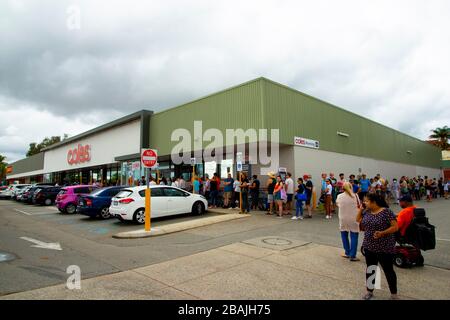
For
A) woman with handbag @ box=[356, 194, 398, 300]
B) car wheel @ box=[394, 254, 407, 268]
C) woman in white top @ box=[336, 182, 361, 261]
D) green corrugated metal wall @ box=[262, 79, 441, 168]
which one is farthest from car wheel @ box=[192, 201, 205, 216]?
woman with handbag @ box=[356, 194, 398, 300]

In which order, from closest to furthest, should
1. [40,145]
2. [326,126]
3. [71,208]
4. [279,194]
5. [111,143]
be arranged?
[279,194] < [71,208] < [326,126] < [111,143] < [40,145]

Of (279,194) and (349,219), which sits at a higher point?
(279,194)

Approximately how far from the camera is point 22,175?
6153cm

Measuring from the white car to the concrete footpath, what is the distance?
5.58m

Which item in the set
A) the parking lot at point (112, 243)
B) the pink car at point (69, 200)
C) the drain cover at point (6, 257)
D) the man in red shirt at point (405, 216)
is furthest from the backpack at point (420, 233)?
the pink car at point (69, 200)

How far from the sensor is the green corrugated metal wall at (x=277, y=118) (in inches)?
587

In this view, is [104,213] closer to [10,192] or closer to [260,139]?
[260,139]

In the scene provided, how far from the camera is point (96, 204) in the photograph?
13492 mm

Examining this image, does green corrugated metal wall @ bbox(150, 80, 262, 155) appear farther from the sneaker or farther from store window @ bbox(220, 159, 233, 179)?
the sneaker

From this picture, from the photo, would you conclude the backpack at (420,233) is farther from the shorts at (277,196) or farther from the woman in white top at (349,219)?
the shorts at (277,196)

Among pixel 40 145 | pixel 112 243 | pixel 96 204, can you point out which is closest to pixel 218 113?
pixel 96 204

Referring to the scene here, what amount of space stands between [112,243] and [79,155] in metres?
29.3

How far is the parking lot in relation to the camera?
19.4ft
